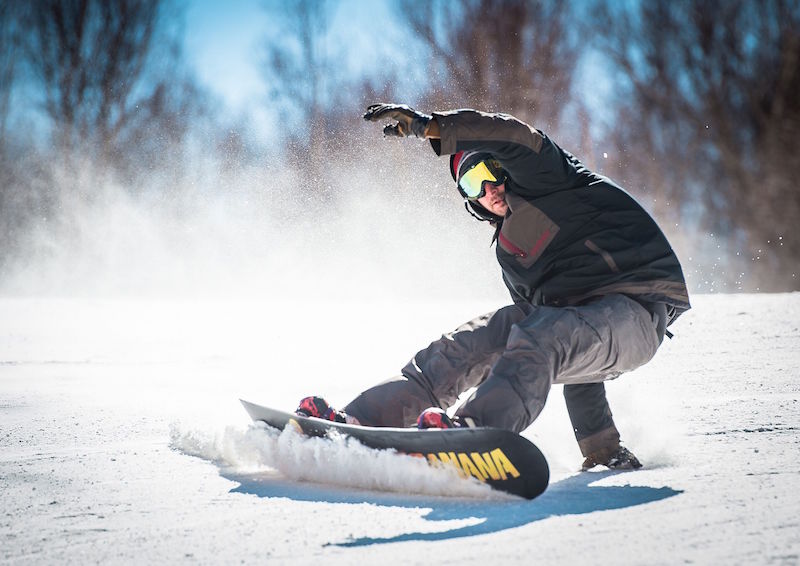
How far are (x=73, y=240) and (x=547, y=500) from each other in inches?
528

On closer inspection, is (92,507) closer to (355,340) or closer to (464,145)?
(464,145)

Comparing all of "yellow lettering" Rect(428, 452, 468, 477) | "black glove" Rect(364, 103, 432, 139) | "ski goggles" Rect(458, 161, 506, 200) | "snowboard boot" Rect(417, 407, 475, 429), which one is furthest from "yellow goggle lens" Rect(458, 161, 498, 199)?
"yellow lettering" Rect(428, 452, 468, 477)

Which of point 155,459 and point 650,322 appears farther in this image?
point 155,459

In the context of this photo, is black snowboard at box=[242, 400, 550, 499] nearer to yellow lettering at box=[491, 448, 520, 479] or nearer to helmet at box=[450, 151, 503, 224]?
yellow lettering at box=[491, 448, 520, 479]

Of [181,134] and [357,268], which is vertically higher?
[181,134]

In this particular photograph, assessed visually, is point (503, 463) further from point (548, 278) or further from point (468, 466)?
point (548, 278)

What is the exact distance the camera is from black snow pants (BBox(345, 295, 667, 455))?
68.3 inches

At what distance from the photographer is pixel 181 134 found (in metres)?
14.6

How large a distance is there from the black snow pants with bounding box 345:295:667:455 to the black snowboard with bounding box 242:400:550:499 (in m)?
0.09

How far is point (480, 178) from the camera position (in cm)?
212

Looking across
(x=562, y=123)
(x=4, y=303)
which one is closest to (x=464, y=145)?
(x=4, y=303)

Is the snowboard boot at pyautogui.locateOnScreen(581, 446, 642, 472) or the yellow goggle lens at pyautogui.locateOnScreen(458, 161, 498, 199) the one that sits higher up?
the yellow goggle lens at pyautogui.locateOnScreen(458, 161, 498, 199)

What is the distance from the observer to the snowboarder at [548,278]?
184 cm

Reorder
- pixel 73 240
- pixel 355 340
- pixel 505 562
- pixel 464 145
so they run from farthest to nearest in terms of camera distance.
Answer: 1. pixel 73 240
2. pixel 355 340
3. pixel 464 145
4. pixel 505 562
